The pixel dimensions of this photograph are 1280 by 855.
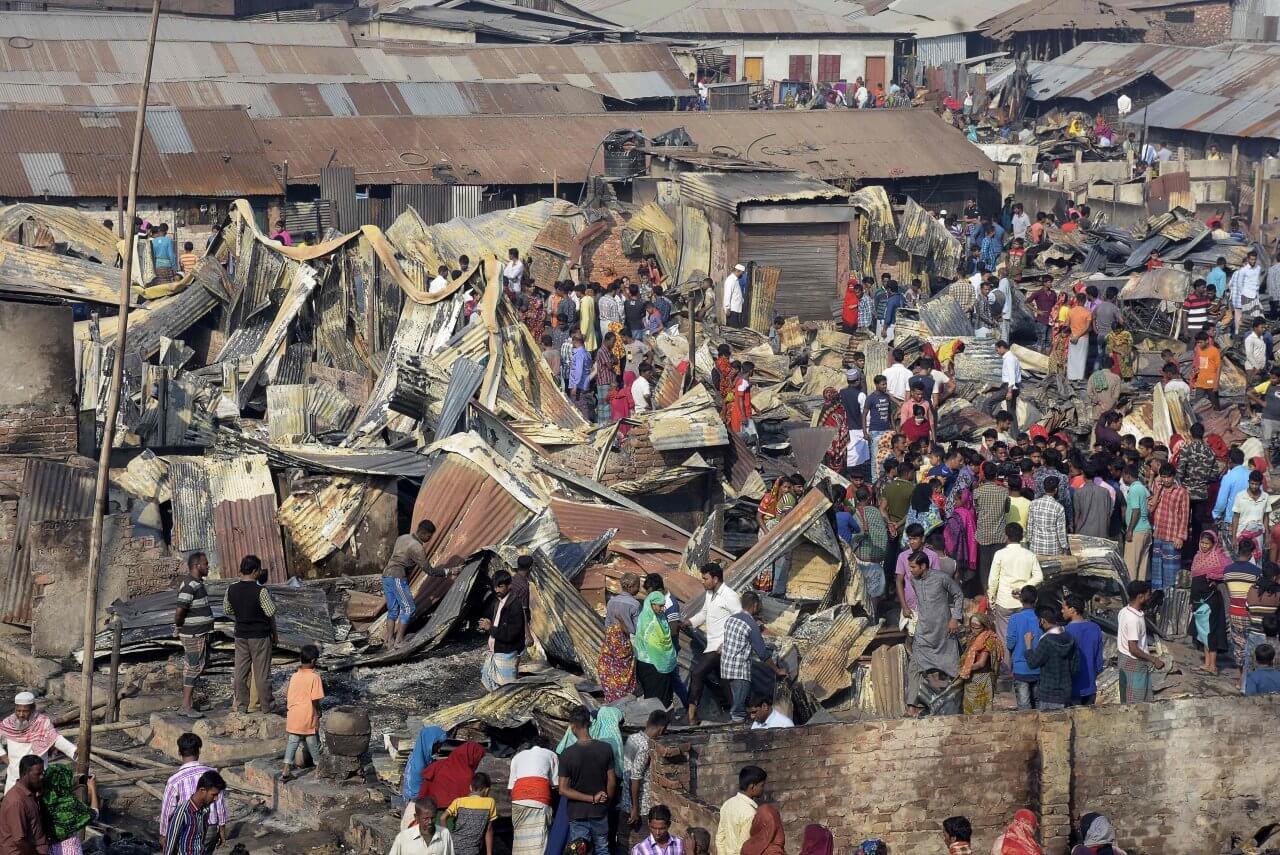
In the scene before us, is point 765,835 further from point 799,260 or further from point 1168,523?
point 799,260

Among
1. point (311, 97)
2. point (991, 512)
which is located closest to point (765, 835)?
point (991, 512)

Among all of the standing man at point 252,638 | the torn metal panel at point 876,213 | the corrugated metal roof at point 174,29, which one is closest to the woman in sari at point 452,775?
the standing man at point 252,638

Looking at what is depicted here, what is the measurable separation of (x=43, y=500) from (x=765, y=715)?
22.6 ft

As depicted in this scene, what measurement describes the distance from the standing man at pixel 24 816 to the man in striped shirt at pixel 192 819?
0.64 meters

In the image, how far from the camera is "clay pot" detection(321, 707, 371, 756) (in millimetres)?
11344

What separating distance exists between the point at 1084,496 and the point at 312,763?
245 inches

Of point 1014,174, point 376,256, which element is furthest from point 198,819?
point 1014,174

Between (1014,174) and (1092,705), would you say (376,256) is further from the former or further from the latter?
(1014,174)

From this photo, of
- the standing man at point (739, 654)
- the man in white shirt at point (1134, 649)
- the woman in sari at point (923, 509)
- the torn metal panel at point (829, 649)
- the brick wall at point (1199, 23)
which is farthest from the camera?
the brick wall at point (1199, 23)

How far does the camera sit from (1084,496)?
1443cm

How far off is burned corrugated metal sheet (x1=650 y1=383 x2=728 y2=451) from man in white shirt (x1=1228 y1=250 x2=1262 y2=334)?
30.1 feet

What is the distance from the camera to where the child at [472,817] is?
9.67 meters

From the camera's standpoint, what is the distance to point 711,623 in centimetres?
1160

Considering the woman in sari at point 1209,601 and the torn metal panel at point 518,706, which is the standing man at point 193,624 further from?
the woman in sari at point 1209,601
